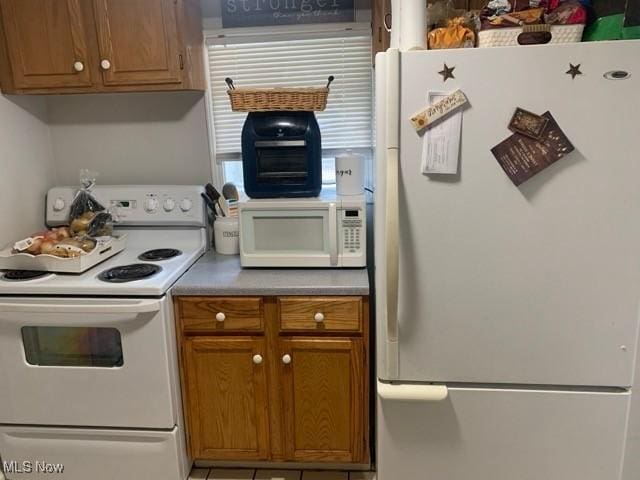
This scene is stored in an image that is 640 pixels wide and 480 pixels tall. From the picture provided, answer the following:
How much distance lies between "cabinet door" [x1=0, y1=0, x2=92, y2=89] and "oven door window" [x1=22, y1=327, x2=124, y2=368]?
100 cm

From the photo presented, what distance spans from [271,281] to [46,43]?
1.33 metres

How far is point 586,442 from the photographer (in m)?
1.58

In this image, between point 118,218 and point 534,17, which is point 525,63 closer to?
point 534,17

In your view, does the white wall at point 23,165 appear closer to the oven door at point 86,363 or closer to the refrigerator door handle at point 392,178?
the oven door at point 86,363

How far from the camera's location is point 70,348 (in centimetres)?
192

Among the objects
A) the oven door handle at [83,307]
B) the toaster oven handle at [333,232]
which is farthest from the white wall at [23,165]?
the toaster oven handle at [333,232]

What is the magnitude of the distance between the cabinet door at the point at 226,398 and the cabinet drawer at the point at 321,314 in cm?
16

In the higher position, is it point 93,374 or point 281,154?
point 281,154

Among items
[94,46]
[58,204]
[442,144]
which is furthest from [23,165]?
[442,144]

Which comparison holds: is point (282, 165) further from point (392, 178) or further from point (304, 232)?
point (392, 178)

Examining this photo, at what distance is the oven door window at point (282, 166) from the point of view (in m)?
2.02

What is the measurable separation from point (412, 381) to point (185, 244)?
1207 mm

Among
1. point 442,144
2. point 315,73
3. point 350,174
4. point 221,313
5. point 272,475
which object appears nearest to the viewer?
point 442,144

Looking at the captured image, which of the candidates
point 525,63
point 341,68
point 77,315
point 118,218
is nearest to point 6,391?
point 77,315
